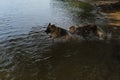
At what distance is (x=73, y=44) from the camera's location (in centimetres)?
1506

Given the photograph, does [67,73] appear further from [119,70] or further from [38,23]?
[38,23]

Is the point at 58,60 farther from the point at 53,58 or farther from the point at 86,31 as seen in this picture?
the point at 86,31

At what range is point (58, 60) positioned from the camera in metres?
12.4

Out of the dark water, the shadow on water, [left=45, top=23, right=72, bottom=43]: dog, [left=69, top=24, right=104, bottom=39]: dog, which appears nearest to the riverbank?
the dark water

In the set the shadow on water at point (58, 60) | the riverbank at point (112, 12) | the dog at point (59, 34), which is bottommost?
the shadow on water at point (58, 60)

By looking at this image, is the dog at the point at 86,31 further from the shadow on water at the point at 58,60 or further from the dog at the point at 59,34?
the shadow on water at the point at 58,60

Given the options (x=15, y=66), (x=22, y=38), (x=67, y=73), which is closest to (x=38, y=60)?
(x=15, y=66)

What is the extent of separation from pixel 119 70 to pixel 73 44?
15.3ft

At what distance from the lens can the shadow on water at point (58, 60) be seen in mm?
10656

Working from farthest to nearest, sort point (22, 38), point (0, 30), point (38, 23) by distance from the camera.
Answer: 1. point (38, 23)
2. point (0, 30)
3. point (22, 38)

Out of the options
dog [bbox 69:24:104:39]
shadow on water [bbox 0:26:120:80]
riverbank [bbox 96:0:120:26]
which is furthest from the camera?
riverbank [bbox 96:0:120:26]

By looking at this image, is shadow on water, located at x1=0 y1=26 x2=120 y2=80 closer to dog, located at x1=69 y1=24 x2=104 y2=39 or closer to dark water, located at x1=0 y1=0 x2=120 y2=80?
dark water, located at x1=0 y1=0 x2=120 y2=80

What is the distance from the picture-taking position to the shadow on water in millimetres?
10656

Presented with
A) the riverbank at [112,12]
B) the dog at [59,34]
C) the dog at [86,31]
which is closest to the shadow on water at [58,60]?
the dog at [59,34]
